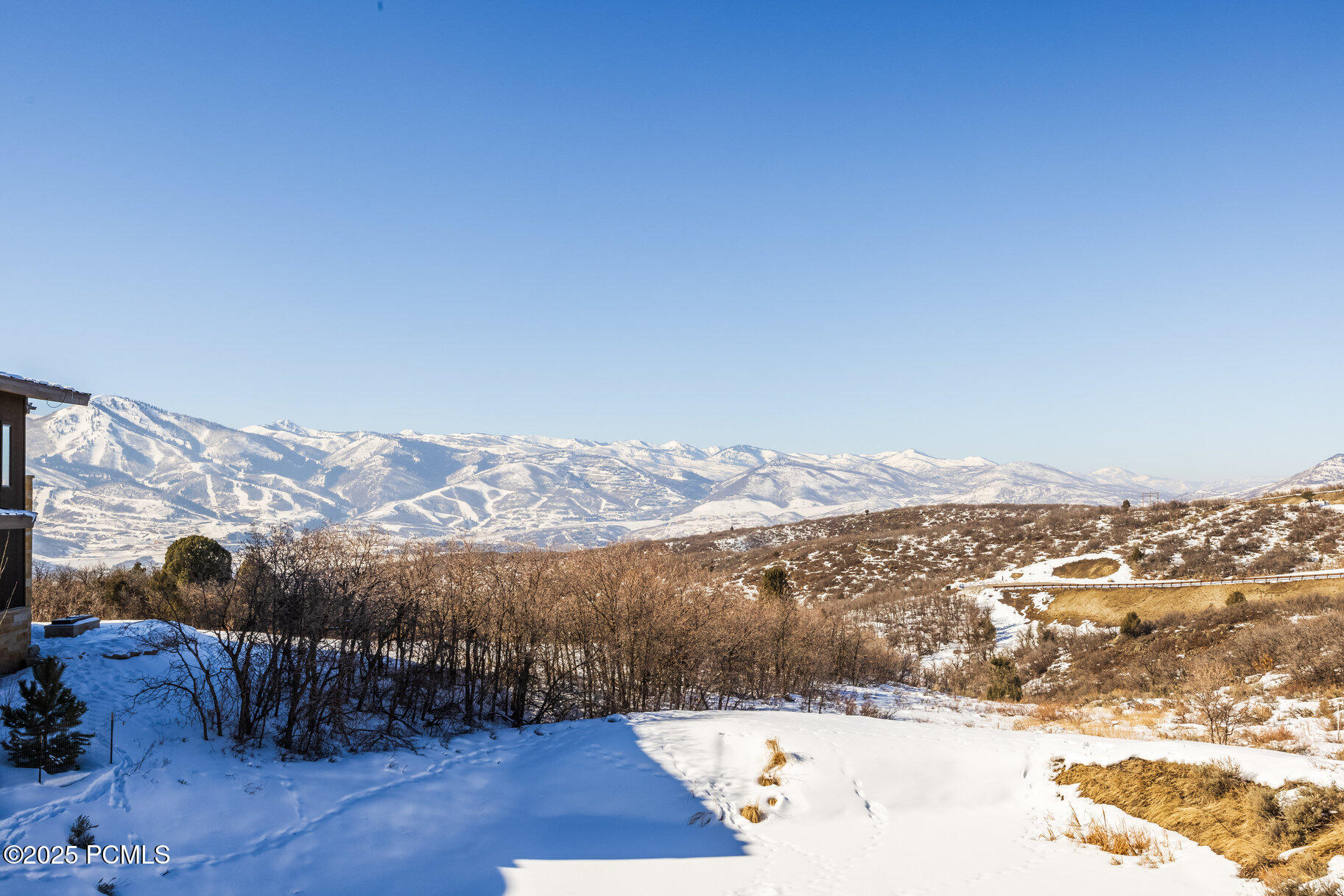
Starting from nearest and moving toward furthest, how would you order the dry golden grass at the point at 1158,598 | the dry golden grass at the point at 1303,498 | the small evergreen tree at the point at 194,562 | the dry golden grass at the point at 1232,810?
the dry golden grass at the point at 1232,810 < the small evergreen tree at the point at 194,562 < the dry golden grass at the point at 1158,598 < the dry golden grass at the point at 1303,498

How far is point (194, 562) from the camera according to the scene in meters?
34.0

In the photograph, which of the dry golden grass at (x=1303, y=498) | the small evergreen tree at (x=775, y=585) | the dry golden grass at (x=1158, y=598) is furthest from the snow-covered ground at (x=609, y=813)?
the dry golden grass at (x=1303, y=498)

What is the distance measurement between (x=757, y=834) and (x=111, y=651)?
61.1ft

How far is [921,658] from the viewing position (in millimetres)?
43469

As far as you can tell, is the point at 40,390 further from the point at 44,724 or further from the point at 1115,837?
the point at 1115,837

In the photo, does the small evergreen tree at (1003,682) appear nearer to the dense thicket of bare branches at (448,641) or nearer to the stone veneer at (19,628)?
the dense thicket of bare branches at (448,641)

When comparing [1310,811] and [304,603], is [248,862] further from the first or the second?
[1310,811]

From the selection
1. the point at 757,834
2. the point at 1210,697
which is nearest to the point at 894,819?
the point at 757,834

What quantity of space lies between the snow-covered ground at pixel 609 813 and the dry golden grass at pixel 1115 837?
207 mm

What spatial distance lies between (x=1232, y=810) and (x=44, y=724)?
20.2 metres

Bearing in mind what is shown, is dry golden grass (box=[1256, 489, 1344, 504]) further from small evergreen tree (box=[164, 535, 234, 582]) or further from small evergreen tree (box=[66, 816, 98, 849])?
small evergreen tree (box=[164, 535, 234, 582])

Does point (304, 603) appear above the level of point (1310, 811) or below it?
above

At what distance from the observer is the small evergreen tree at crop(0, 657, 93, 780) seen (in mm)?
12180

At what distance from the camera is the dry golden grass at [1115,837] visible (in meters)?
11.2
